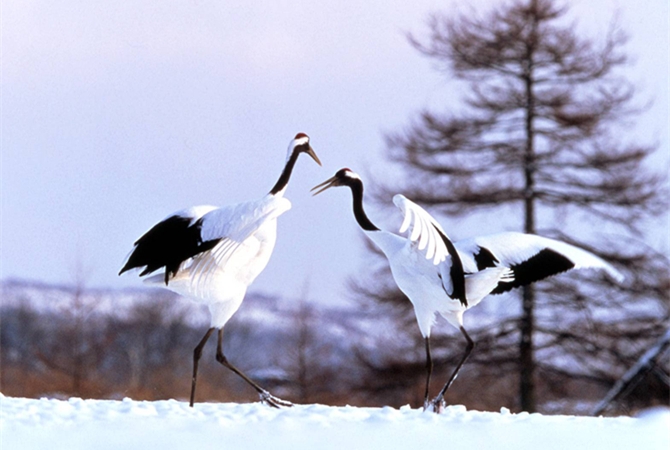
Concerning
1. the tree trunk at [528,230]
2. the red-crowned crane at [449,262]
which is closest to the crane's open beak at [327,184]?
the red-crowned crane at [449,262]

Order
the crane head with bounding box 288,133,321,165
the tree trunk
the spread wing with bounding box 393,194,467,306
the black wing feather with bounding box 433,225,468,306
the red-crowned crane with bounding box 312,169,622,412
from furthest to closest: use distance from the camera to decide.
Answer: the tree trunk, the crane head with bounding box 288,133,321,165, the black wing feather with bounding box 433,225,468,306, the red-crowned crane with bounding box 312,169,622,412, the spread wing with bounding box 393,194,467,306

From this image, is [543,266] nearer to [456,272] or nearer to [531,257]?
[531,257]

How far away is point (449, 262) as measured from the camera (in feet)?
22.7

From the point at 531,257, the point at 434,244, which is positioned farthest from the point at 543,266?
the point at 434,244

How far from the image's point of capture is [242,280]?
7266 mm

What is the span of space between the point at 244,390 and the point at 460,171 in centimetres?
1549

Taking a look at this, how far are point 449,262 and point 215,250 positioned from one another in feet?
5.86

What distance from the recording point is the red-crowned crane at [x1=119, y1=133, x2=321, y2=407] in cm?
692

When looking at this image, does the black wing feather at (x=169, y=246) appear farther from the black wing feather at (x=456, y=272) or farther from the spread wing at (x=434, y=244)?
the black wing feather at (x=456, y=272)

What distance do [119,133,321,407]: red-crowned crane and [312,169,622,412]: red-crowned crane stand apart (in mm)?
796

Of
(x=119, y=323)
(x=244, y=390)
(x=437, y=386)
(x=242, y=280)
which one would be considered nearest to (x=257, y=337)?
(x=119, y=323)

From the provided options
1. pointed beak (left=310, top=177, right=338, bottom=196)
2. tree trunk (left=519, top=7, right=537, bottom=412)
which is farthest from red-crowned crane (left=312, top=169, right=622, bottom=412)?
tree trunk (left=519, top=7, right=537, bottom=412)

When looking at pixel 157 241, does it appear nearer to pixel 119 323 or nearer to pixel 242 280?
pixel 242 280

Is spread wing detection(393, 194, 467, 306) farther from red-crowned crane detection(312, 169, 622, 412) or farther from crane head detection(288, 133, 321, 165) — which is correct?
crane head detection(288, 133, 321, 165)
